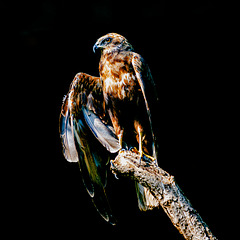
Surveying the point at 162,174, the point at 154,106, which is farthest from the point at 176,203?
the point at 154,106

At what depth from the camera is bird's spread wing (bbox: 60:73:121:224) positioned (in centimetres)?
248

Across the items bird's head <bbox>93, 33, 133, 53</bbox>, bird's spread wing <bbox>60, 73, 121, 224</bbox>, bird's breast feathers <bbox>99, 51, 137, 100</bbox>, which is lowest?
bird's spread wing <bbox>60, 73, 121, 224</bbox>

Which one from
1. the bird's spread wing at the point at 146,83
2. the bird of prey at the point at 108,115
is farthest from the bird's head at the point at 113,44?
the bird's spread wing at the point at 146,83

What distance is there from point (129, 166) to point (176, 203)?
337 millimetres

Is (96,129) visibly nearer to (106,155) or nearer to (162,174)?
(106,155)

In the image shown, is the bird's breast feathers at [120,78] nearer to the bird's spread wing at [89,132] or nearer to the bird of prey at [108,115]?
the bird of prey at [108,115]

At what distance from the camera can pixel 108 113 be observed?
255 cm

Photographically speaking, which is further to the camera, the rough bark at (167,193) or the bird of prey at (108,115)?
the bird of prey at (108,115)

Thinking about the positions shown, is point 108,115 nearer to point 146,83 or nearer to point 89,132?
point 89,132

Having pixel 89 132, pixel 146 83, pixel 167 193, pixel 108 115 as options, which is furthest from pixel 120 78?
pixel 167 193

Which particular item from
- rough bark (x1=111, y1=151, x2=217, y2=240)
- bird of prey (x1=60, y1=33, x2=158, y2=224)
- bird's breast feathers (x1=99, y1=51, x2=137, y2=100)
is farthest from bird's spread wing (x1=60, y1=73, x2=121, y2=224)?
rough bark (x1=111, y1=151, x2=217, y2=240)

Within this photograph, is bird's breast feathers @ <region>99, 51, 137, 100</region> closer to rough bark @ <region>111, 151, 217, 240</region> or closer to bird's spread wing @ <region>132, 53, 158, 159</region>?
bird's spread wing @ <region>132, 53, 158, 159</region>

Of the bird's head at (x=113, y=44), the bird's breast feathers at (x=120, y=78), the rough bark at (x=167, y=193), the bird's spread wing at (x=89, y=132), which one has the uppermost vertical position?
the bird's head at (x=113, y=44)

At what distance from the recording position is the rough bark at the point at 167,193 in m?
1.86
